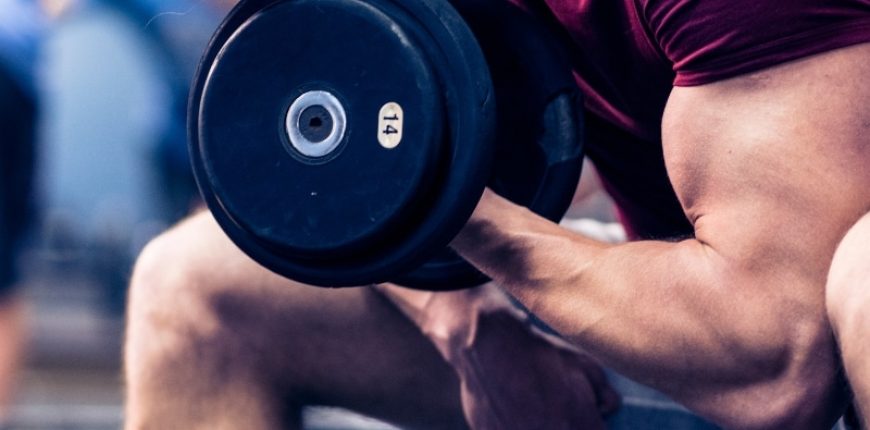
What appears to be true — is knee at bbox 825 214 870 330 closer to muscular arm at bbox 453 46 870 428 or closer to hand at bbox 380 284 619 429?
muscular arm at bbox 453 46 870 428

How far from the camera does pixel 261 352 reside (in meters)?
1.11

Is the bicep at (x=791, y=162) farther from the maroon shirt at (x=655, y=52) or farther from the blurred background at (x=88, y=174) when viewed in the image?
the blurred background at (x=88, y=174)

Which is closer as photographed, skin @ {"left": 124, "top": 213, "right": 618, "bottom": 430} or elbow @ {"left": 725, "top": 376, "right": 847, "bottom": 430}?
elbow @ {"left": 725, "top": 376, "right": 847, "bottom": 430}

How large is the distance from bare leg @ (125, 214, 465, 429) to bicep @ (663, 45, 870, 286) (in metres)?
0.41

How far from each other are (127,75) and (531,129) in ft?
9.31

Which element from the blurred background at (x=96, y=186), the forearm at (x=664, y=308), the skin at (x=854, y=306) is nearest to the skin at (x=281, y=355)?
the forearm at (x=664, y=308)

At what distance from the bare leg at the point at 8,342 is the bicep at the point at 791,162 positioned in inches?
57.3

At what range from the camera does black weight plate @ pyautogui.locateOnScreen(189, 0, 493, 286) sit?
2.56 ft

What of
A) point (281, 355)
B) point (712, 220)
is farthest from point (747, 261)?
point (281, 355)

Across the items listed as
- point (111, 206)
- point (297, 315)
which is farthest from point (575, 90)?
point (111, 206)

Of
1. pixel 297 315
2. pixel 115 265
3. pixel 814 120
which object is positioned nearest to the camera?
pixel 814 120

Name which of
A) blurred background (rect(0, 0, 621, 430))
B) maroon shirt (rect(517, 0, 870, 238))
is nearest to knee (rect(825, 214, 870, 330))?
maroon shirt (rect(517, 0, 870, 238))

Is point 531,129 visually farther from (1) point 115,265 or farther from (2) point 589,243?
(1) point 115,265

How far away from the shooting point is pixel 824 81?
0.77 m
